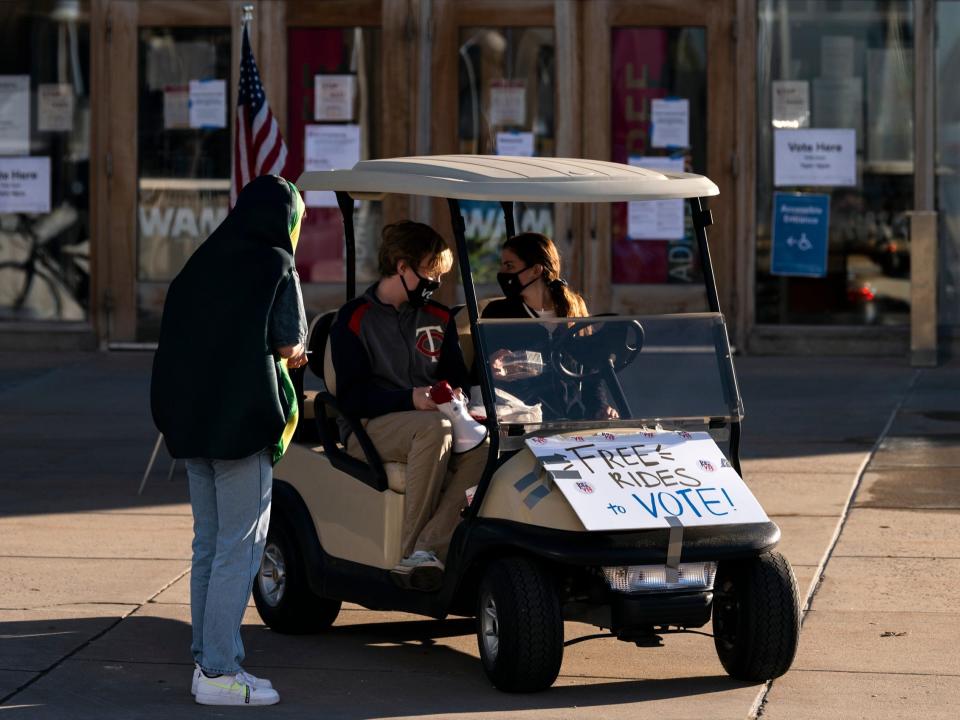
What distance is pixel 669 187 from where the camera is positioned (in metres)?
6.21

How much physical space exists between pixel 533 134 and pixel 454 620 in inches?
321

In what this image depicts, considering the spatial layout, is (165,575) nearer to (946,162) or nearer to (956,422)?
(956,422)

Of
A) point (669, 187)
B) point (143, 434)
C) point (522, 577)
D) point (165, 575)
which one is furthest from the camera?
point (143, 434)

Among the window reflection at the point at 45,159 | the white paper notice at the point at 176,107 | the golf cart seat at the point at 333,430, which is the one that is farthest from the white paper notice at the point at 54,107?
the golf cart seat at the point at 333,430

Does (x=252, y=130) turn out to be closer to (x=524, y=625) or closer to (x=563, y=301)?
(x=563, y=301)

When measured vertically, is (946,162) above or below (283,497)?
above

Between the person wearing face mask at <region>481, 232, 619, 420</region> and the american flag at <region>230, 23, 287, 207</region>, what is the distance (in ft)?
14.2

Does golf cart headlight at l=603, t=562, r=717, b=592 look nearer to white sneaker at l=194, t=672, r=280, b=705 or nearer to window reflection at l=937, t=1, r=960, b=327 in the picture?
white sneaker at l=194, t=672, r=280, b=705

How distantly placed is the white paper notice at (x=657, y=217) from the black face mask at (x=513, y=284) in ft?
26.2

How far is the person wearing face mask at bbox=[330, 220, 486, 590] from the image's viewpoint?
20.6 ft

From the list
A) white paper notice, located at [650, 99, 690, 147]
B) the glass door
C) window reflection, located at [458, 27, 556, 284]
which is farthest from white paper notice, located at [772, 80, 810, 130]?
window reflection, located at [458, 27, 556, 284]

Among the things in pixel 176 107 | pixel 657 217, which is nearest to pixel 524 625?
pixel 657 217

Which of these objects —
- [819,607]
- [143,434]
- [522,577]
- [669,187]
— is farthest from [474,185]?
[143,434]

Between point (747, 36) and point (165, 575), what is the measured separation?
8.28 m
